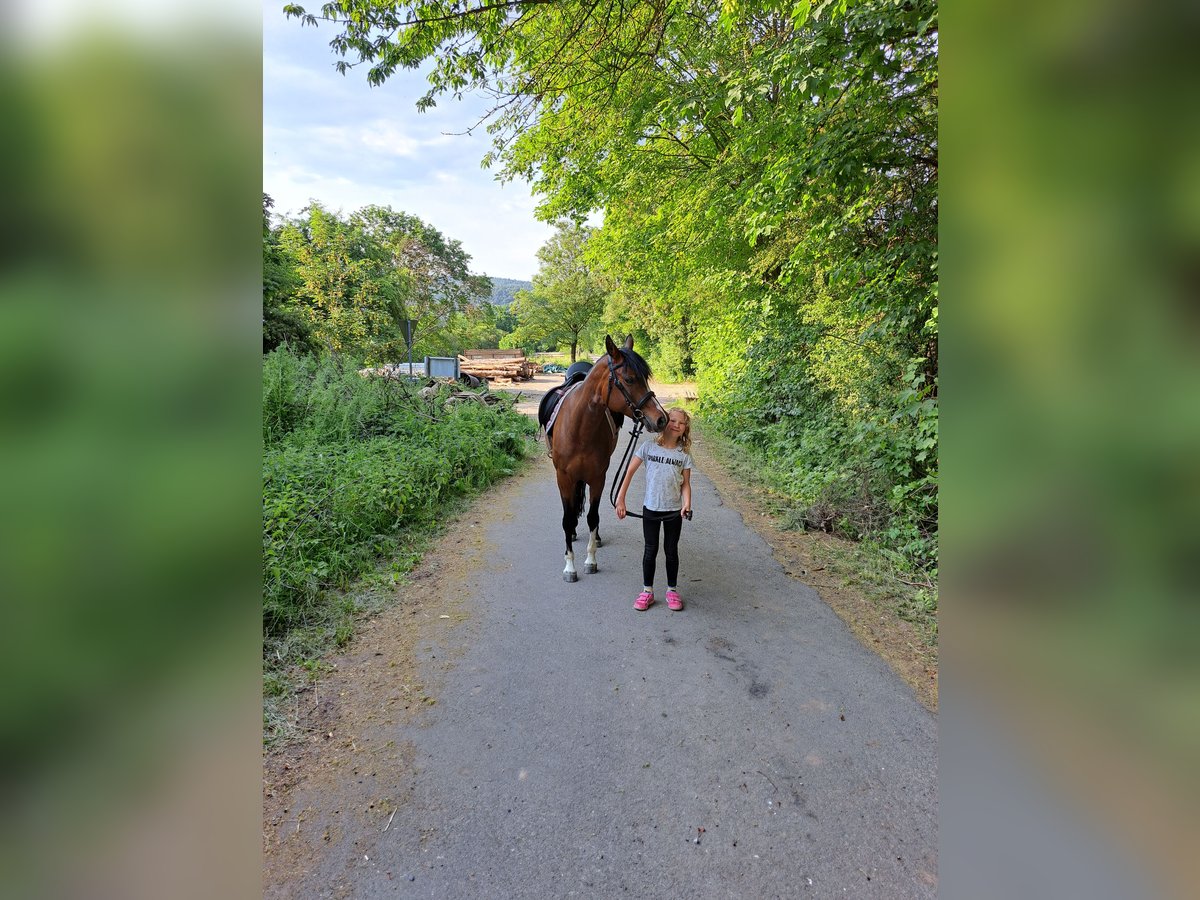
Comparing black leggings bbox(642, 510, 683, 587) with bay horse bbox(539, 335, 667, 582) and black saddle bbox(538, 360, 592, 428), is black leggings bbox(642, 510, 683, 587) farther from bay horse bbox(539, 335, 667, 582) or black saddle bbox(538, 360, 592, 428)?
black saddle bbox(538, 360, 592, 428)

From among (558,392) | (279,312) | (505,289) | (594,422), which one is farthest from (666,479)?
(505,289)

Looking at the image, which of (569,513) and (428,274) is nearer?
(569,513)

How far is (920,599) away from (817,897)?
2638 millimetres

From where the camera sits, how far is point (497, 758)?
2492mm

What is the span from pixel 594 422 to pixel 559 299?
34.0 meters

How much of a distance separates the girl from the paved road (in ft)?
0.72

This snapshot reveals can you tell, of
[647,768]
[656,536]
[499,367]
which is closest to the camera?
[647,768]

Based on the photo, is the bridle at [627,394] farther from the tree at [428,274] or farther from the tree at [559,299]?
the tree at [559,299]

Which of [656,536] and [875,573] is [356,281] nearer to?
[656,536]

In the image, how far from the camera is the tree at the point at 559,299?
3622 centimetres

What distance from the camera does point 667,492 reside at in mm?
3840

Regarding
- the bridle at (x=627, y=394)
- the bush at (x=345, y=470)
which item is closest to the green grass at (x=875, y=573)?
the bridle at (x=627, y=394)

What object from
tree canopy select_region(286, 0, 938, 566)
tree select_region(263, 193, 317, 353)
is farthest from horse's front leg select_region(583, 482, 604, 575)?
tree select_region(263, 193, 317, 353)
